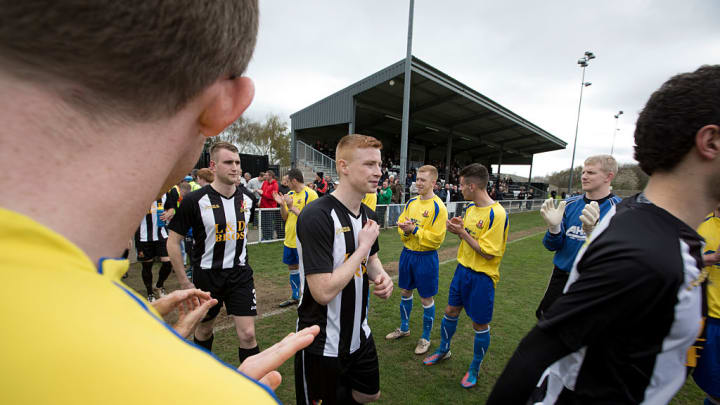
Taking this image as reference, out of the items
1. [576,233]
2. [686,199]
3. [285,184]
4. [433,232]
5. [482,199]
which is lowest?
[433,232]

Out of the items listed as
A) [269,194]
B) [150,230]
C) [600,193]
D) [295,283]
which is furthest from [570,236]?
[269,194]

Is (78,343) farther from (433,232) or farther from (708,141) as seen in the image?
(433,232)

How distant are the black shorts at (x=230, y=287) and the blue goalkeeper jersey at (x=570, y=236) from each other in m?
3.77

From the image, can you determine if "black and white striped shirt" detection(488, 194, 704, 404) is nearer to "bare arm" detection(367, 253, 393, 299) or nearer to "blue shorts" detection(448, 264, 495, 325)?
"bare arm" detection(367, 253, 393, 299)

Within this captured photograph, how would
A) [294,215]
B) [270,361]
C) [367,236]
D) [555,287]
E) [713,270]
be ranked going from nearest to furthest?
[270,361]
[367,236]
[713,270]
[555,287]
[294,215]

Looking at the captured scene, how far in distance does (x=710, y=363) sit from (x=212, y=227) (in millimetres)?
5021

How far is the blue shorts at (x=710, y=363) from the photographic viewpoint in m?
2.59

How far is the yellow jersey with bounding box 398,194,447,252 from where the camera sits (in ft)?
14.6

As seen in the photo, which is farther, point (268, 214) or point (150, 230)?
point (268, 214)

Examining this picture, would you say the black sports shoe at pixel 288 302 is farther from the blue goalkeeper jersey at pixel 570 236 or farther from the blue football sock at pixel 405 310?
the blue goalkeeper jersey at pixel 570 236

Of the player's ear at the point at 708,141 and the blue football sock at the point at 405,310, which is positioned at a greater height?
the player's ear at the point at 708,141

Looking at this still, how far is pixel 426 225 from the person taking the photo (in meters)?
4.71

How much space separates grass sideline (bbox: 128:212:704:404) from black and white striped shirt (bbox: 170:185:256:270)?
123 cm

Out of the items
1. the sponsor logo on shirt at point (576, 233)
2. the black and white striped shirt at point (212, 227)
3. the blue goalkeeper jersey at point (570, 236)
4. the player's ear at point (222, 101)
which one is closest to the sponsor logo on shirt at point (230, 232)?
the black and white striped shirt at point (212, 227)
